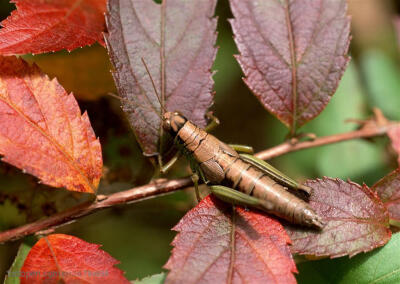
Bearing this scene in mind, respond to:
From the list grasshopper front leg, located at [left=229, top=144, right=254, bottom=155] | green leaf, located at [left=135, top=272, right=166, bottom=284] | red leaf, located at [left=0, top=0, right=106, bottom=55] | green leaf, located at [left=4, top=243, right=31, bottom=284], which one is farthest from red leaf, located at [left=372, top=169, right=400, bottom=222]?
green leaf, located at [left=4, top=243, right=31, bottom=284]

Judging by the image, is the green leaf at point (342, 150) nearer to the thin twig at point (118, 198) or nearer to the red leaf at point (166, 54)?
the thin twig at point (118, 198)

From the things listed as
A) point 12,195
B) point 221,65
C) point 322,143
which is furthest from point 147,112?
point 221,65

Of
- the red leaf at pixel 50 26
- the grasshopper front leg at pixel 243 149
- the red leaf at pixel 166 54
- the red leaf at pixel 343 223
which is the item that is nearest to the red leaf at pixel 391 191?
the red leaf at pixel 343 223

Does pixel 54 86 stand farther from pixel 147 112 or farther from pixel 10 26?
pixel 147 112

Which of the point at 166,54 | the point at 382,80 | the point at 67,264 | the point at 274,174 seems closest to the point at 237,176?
the point at 274,174

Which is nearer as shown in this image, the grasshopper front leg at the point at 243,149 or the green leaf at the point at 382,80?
the grasshopper front leg at the point at 243,149
